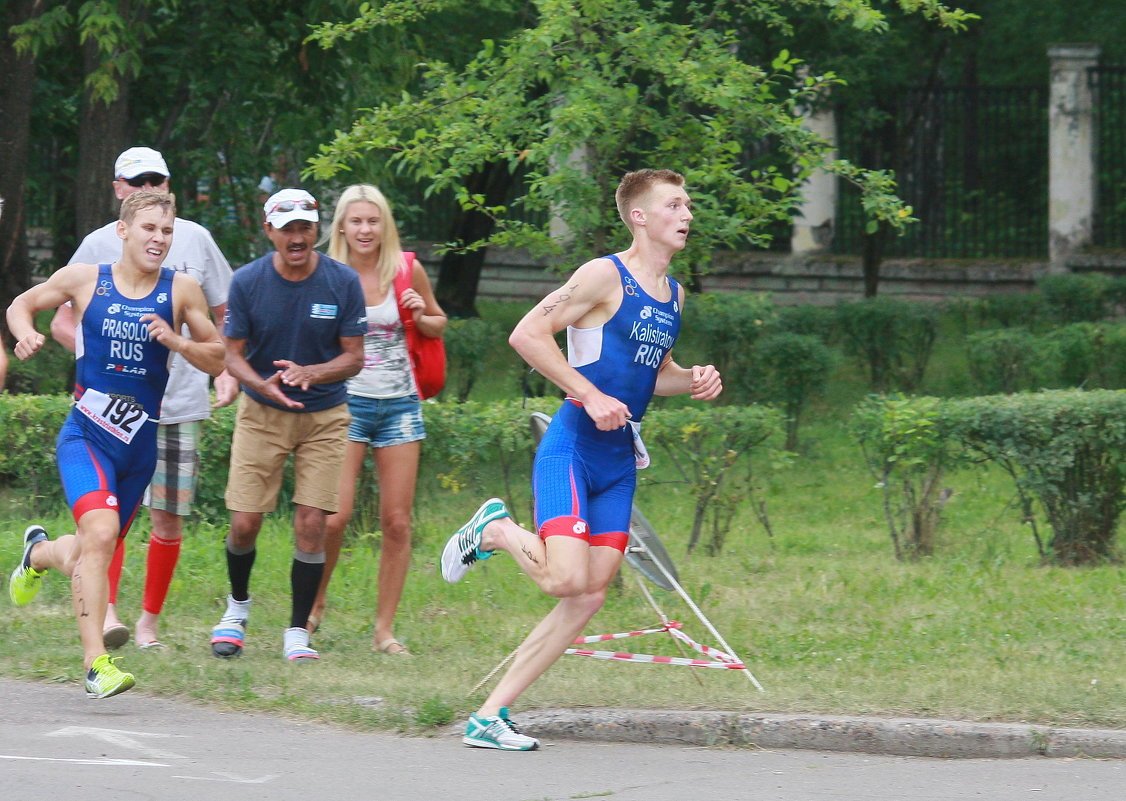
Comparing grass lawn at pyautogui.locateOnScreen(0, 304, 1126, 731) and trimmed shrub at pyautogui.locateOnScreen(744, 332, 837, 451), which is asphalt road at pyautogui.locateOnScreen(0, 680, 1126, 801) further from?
trimmed shrub at pyautogui.locateOnScreen(744, 332, 837, 451)

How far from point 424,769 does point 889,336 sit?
37.7 feet

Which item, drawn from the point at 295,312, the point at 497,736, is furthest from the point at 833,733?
the point at 295,312

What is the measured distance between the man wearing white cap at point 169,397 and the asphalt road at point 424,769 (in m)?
0.98

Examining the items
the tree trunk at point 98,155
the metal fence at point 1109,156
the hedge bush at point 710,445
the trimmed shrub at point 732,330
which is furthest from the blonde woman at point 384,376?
the metal fence at point 1109,156

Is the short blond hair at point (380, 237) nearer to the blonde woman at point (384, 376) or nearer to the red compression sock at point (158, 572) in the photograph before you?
the blonde woman at point (384, 376)

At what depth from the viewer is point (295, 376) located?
618cm

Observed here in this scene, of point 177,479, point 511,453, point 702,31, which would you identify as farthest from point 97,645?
point 702,31

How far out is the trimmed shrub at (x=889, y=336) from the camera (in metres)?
15.8

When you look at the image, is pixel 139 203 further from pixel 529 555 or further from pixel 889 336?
pixel 889 336

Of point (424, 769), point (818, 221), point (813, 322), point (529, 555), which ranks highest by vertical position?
point (818, 221)

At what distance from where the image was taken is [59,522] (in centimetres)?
907

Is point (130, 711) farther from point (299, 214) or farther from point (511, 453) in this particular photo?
point (511, 453)

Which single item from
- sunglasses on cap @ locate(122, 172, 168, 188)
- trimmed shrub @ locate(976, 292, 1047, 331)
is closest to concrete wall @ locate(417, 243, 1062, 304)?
trimmed shrub @ locate(976, 292, 1047, 331)

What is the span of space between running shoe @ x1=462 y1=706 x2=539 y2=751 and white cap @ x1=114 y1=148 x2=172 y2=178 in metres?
2.66
